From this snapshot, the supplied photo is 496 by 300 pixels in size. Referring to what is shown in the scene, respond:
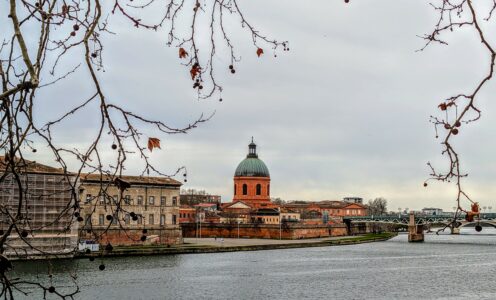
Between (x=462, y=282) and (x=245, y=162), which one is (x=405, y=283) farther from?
(x=245, y=162)

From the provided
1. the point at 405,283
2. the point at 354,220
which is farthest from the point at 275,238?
the point at 405,283

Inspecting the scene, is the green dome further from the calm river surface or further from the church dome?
the calm river surface

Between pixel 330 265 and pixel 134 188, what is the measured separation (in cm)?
1869

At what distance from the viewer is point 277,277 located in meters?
36.2

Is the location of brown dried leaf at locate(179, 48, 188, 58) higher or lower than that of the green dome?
lower

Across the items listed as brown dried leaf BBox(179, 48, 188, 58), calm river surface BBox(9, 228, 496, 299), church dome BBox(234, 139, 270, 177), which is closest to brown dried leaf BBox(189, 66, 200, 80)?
brown dried leaf BBox(179, 48, 188, 58)

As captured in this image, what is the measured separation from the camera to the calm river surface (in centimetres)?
2983

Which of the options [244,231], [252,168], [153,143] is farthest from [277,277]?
[252,168]

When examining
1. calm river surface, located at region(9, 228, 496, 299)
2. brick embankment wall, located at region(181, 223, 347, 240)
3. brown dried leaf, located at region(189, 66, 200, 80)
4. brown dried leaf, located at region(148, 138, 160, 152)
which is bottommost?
calm river surface, located at region(9, 228, 496, 299)

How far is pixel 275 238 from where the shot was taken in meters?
76.6

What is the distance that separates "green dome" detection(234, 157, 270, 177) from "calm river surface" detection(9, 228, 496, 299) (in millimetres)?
49108

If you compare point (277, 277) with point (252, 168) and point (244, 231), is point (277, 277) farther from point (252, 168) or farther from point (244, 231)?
point (252, 168)

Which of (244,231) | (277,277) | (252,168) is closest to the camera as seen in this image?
(277,277)

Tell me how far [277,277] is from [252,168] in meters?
63.9
